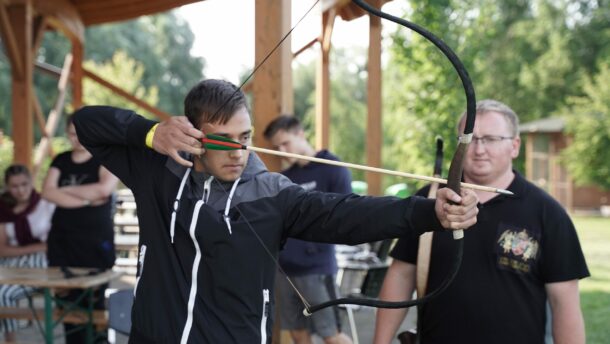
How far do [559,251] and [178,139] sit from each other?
1251 mm

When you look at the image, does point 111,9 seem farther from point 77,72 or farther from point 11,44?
point 11,44

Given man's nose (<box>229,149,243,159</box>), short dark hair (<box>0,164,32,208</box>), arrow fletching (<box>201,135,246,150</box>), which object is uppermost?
arrow fletching (<box>201,135,246,150</box>)

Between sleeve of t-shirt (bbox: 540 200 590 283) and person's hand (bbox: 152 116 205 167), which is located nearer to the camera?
person's hand (bbox: 152 116 205 167)

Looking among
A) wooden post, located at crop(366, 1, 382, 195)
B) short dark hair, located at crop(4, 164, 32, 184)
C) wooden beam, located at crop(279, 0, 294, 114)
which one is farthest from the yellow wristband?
wooden post, located at crop(366, 1, 382, 195)

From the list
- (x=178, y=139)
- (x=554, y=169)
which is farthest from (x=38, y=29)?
(x=554, y=169)

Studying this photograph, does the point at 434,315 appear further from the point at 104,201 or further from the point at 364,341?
the point at 364,341

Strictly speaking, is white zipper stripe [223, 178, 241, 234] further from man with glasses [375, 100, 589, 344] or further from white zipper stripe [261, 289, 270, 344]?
man with glasses [375, 100, 589, 344]

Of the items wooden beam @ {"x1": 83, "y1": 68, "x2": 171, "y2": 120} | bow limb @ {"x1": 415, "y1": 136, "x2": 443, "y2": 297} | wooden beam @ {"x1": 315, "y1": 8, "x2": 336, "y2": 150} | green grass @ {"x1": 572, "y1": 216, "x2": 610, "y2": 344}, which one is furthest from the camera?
wooden beam @ {"x1": 83, "y1": 68, "x2": 171, "y2": 120}

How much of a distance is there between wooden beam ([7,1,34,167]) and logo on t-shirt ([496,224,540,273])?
6044 millimetres

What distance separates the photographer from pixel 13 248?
16.7 feet

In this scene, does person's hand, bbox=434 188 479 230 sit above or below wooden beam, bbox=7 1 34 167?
below

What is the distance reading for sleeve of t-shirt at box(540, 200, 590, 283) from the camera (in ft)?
7.64

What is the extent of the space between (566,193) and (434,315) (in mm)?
28576

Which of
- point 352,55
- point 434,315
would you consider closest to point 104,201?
point 434,315
